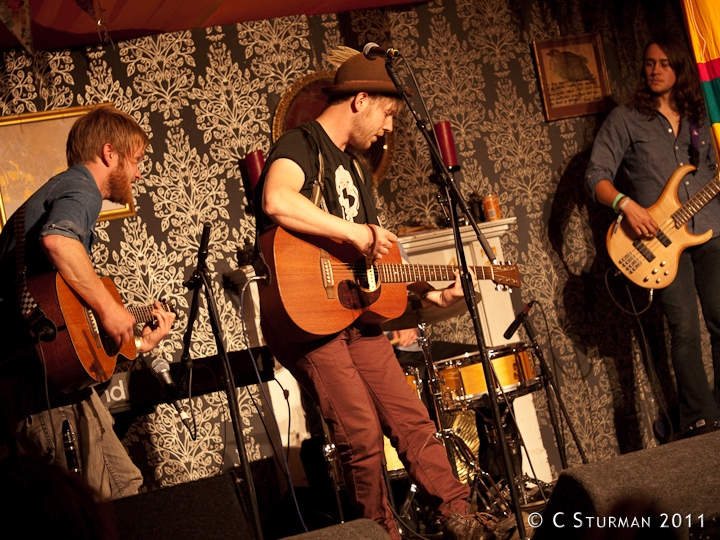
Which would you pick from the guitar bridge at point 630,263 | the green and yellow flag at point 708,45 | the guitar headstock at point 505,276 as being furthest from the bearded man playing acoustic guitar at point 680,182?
the green and yellow flag at point 708,45

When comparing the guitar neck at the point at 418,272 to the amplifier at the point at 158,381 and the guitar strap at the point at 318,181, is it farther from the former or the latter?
the amplifier at the point at 158,381

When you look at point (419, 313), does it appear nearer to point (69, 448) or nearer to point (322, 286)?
point (322, 286)

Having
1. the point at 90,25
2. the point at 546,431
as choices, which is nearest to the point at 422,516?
the point at 546,431

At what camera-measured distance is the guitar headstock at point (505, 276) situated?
3.65 metres

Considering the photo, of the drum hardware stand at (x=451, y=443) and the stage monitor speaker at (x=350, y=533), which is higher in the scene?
the stage monitor speaker at (x=350, y=533)

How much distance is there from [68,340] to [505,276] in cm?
198

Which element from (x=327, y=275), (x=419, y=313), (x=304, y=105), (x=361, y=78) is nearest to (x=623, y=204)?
(x=419, y=313)

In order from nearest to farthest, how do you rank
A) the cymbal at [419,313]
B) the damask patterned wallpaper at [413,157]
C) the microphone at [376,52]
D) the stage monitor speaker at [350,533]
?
the stage monitor speaker at [350,533] → the microphone at [376,52] → the cymbal at [419,313] → the damask patterned wallpaper at [413,157]

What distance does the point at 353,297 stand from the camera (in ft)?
10.2

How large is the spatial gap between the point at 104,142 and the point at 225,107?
161 centimetres

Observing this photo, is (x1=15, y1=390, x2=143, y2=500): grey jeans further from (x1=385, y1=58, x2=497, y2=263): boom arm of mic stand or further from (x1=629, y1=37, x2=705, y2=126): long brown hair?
(x1=629, y1=37, x2=705, y2=126): long brown hair

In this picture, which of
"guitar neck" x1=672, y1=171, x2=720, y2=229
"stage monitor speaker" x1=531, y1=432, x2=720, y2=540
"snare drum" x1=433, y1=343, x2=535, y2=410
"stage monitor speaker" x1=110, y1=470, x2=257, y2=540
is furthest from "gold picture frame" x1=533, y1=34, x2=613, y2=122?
"stage monitor speaker" x1=110, y1=470, x2=257, y2=540

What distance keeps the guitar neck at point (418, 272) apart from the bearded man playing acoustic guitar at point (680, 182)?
1446 mm

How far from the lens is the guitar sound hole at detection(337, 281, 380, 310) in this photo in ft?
10.0
